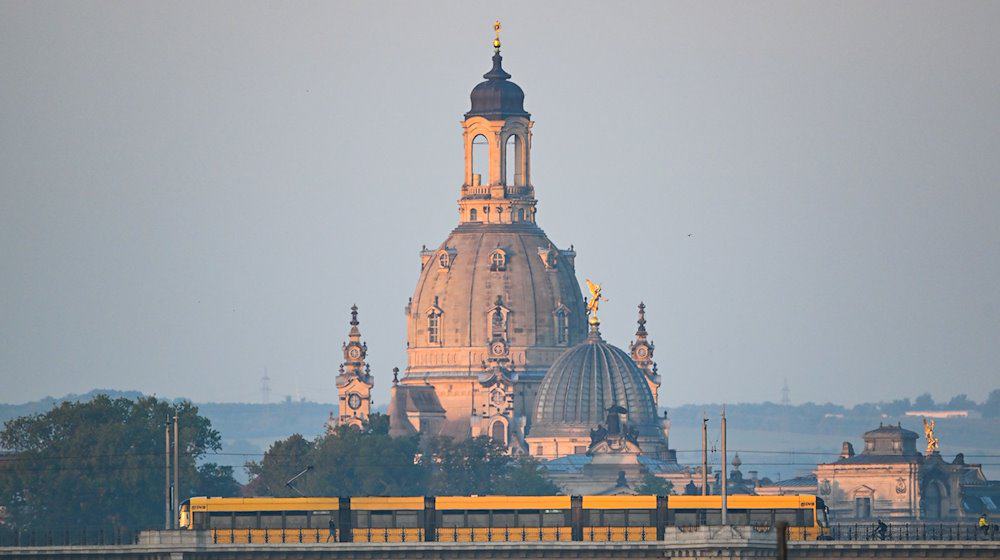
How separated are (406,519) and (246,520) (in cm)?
745

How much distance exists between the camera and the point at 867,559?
7638 inches

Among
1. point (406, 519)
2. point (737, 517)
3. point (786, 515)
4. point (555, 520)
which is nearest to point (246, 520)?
point (406, 519)

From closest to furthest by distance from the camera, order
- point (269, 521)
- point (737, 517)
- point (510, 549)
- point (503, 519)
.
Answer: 1. point (510, 549)
2. point (737, 517)
3. point (269, 521)
4. point (503, 519)

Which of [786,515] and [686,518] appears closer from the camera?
[786,515]

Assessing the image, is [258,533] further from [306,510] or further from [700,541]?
[700,541]

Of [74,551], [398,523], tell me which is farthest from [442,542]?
[74,551]

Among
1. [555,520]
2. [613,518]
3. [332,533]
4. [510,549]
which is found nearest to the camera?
[510,549]

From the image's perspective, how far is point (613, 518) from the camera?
195m

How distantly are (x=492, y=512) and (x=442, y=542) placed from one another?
12.1 ft

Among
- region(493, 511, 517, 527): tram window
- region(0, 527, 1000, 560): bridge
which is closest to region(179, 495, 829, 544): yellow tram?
region(493, 511, 517, 527): tram window

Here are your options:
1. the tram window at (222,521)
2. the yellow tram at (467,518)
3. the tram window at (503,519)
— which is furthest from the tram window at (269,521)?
the tram window at (503,519)

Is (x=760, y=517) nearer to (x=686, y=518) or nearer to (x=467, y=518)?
(x=686, y=518)

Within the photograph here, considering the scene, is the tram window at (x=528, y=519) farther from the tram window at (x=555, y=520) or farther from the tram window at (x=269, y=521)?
the tram window at (x=269, y=521)

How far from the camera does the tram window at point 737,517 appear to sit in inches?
7579
